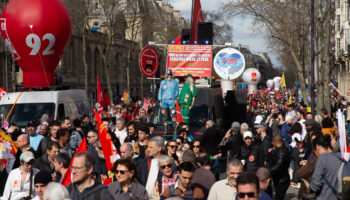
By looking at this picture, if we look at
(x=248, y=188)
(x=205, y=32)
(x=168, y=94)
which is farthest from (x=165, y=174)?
(x=205, y=32)

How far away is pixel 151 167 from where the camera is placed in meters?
8.15

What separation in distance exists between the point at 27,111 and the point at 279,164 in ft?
33.5

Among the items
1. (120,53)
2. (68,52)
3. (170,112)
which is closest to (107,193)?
(170,112)

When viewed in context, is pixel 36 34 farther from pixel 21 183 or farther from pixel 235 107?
pixel 21 183

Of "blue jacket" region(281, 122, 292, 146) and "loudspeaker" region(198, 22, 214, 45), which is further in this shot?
"loudspeaker" region(198, 22, 214, 45)

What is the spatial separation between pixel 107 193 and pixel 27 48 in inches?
756

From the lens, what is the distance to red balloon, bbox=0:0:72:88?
2394 centimetres

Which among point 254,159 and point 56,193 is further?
point 254,159

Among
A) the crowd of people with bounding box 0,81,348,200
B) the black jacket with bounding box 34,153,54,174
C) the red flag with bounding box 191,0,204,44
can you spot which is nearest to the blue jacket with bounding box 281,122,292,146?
the crowd of people with bounding box 0,81,348,200

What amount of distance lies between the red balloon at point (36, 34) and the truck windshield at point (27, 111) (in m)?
5.88

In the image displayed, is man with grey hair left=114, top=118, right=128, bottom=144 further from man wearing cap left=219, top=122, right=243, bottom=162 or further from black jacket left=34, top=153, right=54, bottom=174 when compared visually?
black jacket left=34, top=153, right=54, bottom=174

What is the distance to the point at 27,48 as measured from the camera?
80.2 ft

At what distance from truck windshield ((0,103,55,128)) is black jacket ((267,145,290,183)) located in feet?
31.2

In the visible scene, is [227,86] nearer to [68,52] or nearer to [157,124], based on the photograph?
[157,124]
